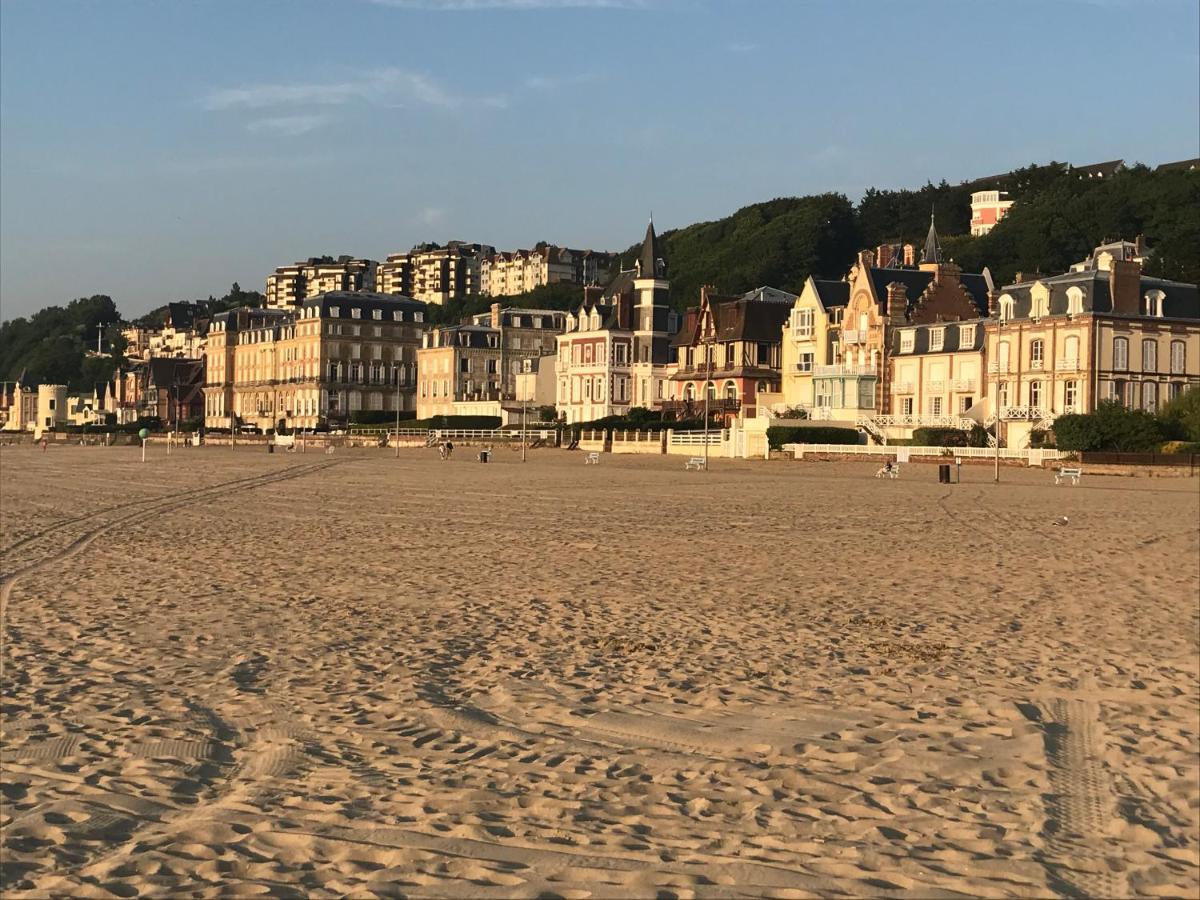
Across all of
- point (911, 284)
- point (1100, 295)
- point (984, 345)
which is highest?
point (911, 284)

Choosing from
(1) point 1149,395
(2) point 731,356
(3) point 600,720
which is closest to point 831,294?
(2) point 731,356

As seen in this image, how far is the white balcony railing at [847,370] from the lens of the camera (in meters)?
74.1

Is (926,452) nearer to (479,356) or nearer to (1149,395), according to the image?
(1149,395)

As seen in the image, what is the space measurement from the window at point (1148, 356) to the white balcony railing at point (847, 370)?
47.4 ft

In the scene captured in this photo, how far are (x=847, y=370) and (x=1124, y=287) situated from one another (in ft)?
51.1

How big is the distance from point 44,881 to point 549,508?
84.5 ft

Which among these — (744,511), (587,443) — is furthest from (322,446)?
(744,511)

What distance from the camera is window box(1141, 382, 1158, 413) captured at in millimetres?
64312

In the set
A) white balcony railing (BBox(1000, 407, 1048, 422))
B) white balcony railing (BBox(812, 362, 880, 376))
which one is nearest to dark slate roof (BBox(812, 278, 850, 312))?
white balcony railing (BBox(812, 362, 880, 376))

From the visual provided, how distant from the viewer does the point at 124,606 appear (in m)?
15.9

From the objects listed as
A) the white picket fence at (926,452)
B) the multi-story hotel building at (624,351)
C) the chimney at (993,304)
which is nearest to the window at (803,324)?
the chimney at (993,304)

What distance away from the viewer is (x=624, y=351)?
96.4m

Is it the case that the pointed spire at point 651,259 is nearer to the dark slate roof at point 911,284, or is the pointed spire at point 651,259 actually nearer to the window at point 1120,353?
the dark slate roof at point 911,284

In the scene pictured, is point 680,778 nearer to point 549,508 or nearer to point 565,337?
point 549,508
